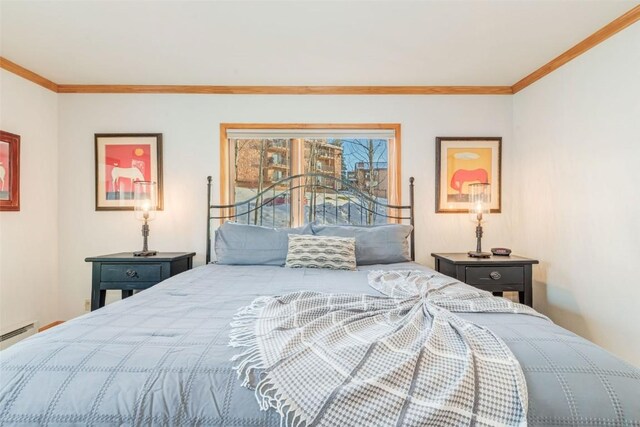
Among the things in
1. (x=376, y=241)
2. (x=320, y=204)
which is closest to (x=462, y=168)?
(x=376, y=241)

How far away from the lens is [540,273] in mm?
2992

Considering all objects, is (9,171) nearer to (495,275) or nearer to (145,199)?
(145,199)

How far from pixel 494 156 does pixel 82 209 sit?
3.82 m

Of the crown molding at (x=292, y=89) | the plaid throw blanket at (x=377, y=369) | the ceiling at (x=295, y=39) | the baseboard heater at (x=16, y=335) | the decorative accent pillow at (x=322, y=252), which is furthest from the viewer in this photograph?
the crown molding at (x=292, y=89)

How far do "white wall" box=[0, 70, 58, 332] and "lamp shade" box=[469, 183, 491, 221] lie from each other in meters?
3.75

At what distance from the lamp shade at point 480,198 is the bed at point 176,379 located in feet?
6.46

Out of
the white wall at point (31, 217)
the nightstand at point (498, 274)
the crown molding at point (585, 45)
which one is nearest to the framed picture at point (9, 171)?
the white wall at point (31, 217)

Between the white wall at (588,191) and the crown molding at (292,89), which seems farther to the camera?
the crown molding at (292,89)

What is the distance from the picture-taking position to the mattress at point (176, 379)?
0.83 metres

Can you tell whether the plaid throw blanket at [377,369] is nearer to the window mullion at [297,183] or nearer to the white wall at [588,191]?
the white wall at [588,191]

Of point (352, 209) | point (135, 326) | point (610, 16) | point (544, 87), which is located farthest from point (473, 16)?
point (135, 326)

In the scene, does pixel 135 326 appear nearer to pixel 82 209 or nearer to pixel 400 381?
pixel 400 381

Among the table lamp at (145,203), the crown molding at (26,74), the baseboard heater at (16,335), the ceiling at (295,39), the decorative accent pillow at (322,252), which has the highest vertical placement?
the ceiling at (295,39)

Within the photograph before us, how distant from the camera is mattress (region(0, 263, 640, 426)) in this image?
83 cm
